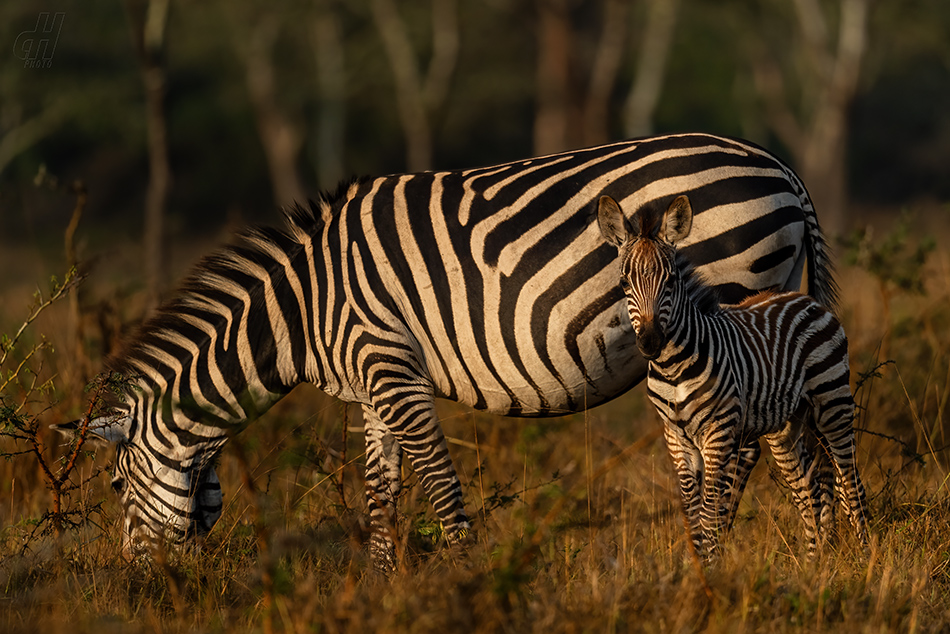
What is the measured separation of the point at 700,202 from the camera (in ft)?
14.9

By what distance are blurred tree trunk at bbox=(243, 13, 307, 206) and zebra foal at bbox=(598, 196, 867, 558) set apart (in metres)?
26.2

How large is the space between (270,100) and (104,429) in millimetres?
26759

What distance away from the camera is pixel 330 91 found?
31.1 m

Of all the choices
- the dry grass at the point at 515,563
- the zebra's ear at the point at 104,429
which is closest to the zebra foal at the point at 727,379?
the dry grass at the point at 515,563

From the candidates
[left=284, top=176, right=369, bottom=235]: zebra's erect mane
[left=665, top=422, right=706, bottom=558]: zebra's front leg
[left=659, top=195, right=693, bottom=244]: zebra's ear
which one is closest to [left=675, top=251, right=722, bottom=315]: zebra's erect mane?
[left=659, top=195, right=693, bottom=244]: zebra's ear

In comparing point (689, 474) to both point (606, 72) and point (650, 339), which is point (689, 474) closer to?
point (650, 339)

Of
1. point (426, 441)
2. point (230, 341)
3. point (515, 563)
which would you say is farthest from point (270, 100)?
point (515, 563)

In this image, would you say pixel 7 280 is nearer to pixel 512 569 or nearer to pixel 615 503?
pixel 615 503

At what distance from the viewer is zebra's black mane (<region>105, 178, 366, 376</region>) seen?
16.0ft

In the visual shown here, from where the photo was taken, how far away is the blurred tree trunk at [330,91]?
30.4 m

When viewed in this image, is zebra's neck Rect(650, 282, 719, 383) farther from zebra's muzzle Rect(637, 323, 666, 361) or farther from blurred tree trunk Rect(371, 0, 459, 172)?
blurred tree trunk Rect(371, 0, 459, 172)

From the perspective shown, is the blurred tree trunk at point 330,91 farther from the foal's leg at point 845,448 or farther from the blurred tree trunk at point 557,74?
the foal's leg at point 845,448

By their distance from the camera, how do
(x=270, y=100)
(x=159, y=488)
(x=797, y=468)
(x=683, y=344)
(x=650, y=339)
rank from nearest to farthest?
(x=650, y=339)
(x=683, y=344)
(x=797, y=468)
(x=159, y=488)
(x=270, y=100)

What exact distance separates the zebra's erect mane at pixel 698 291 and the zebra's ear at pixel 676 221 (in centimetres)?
12
